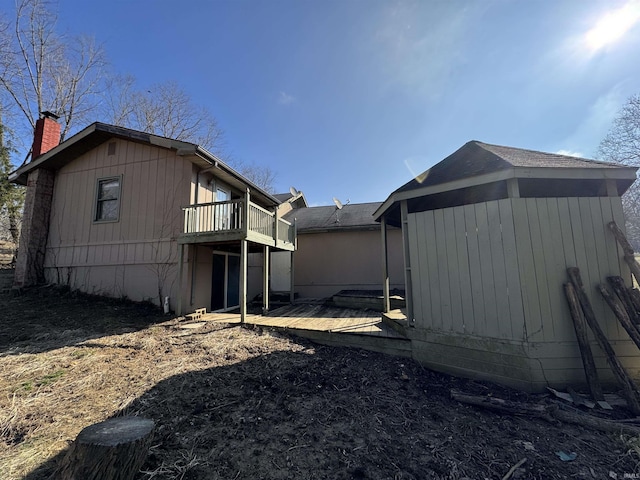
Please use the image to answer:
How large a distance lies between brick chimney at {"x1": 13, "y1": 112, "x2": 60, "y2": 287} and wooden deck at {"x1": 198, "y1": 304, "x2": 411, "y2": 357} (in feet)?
19.9

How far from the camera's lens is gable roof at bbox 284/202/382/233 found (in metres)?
11.6

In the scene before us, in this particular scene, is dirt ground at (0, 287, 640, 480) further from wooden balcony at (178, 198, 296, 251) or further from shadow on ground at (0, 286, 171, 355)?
wooden balcony at (178, 198, 296, 251)

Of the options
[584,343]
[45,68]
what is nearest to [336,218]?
[584,343]

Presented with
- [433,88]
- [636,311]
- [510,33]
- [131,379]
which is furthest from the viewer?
[433,88]

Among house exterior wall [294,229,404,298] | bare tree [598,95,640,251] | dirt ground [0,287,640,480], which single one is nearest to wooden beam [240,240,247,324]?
dirt ground [0,287,640,480]

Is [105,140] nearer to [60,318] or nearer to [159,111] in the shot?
[60,318]

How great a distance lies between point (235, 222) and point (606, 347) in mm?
7384

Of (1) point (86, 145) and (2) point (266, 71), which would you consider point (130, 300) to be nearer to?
(1) point (86, 145)

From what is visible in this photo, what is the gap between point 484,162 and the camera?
4.48 metres

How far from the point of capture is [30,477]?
2084 millimetres

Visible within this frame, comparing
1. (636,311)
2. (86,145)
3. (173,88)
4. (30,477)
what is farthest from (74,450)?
(173,88)

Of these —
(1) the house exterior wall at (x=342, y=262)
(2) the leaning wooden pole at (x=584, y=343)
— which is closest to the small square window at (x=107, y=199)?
(1) the house exterior wall at (x=342, y=262)

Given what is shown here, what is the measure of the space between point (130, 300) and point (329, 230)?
24.3ft

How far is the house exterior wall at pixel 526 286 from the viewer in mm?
3625
